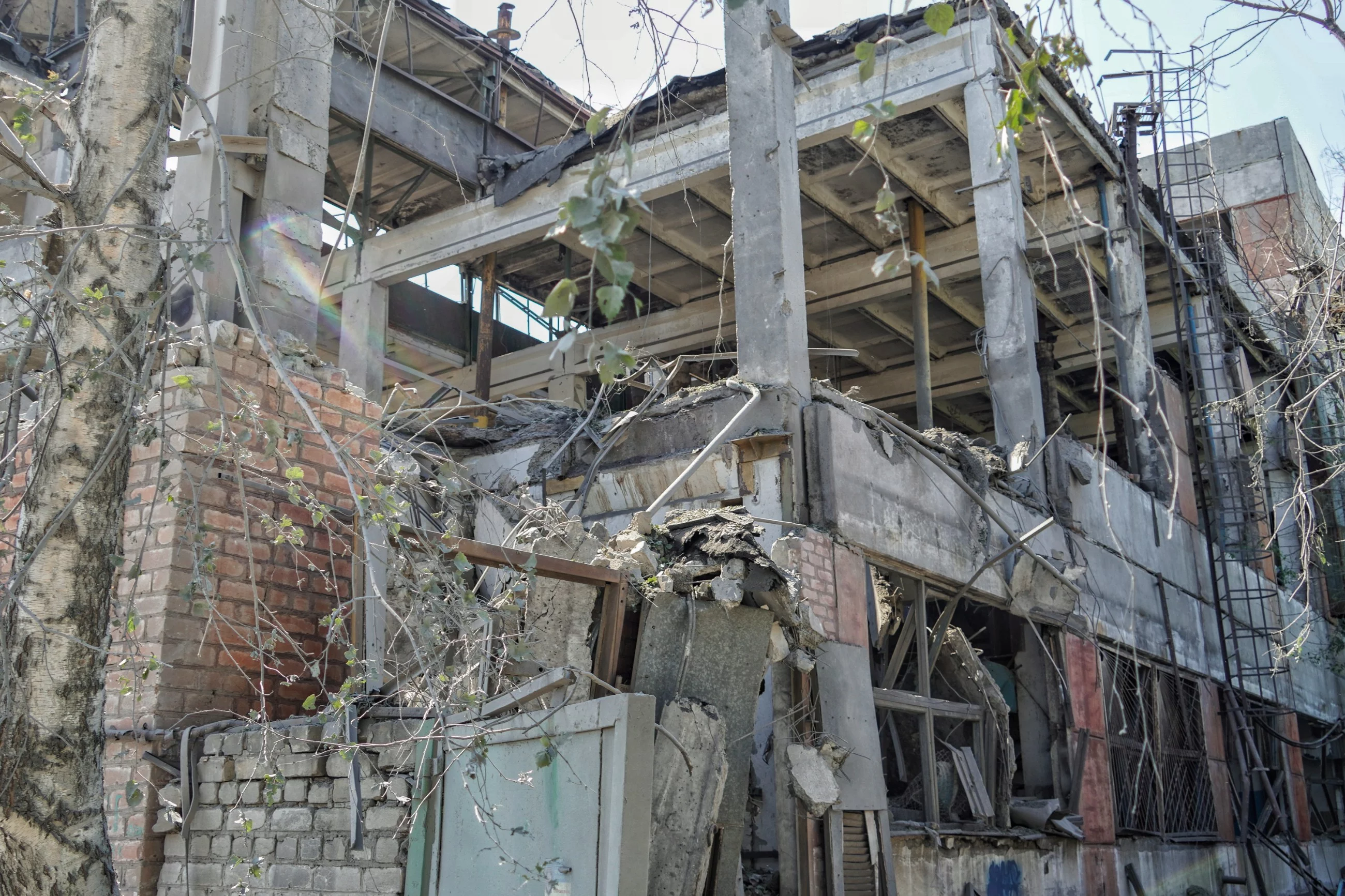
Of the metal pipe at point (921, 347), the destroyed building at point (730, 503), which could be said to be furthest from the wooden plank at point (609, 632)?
the metal pipe at point (921, 347)

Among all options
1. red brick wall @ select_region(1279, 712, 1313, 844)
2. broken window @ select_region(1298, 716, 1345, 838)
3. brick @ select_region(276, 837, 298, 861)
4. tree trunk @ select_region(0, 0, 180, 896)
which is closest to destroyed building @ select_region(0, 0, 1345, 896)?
brick @ select_region(276, 837, 298, 861)

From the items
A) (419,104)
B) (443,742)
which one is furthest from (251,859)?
(419,104)

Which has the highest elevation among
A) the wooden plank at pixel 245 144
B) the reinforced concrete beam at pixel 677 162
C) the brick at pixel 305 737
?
the reinforced concrete beam at pixel 677 162

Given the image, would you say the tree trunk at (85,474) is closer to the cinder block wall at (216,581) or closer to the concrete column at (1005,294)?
the cinder block wall at (216,581)

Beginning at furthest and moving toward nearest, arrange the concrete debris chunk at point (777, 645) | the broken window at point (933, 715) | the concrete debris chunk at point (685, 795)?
the broken window at point (933, 715) → the concrete debris chunk at point (777, 645) → the concrete debris chunk at point (685, 795)

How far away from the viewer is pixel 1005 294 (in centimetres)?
1119

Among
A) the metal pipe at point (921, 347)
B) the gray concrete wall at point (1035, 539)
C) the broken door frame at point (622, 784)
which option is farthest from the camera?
the metal pipe at point (921, 347)

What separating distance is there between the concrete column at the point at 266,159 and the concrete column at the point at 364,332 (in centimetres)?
713

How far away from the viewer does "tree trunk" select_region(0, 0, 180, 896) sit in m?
3.62

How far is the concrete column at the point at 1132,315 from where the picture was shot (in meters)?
13.6

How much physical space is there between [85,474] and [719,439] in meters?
4.73

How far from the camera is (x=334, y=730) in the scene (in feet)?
16.3

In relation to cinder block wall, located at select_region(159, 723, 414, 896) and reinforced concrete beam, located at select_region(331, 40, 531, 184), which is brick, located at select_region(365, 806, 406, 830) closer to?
cinder block wall, located at select_region(159, 723, 414, 896)

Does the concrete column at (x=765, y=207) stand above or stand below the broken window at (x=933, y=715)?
above
